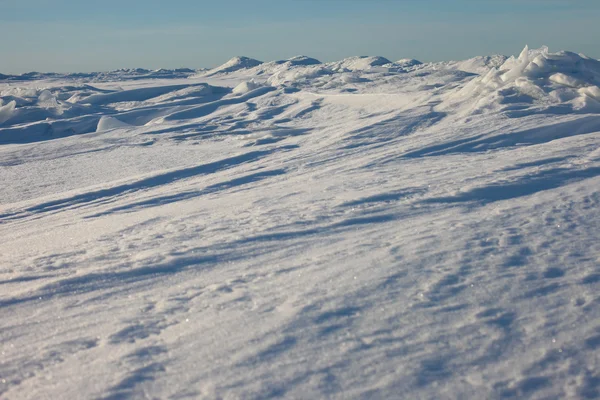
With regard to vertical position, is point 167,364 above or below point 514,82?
below

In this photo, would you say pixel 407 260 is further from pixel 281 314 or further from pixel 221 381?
pixel 221 381

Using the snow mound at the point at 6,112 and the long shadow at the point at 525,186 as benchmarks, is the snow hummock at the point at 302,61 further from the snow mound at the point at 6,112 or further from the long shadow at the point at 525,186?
the long shadow at the point at 525,186

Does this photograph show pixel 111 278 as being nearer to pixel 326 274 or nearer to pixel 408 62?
pixel 326 274

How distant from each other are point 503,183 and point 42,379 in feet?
13.3

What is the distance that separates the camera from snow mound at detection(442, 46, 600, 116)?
8.74 meters

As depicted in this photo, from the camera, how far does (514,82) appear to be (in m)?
9.91

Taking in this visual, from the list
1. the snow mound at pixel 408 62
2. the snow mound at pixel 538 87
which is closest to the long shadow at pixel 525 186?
the snow mound at pixel 538 87

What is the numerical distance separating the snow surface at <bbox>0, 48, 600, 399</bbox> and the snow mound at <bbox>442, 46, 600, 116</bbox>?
90 centimetres

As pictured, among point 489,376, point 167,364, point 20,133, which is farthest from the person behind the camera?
point 20,133

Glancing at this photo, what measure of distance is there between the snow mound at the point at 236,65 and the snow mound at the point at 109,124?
30.9 m

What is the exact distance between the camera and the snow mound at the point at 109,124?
45.7ft

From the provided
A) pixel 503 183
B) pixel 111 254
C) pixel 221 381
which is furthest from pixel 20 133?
pixel 221 381

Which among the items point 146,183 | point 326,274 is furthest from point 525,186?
point 146,183

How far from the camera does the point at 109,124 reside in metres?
14.2
